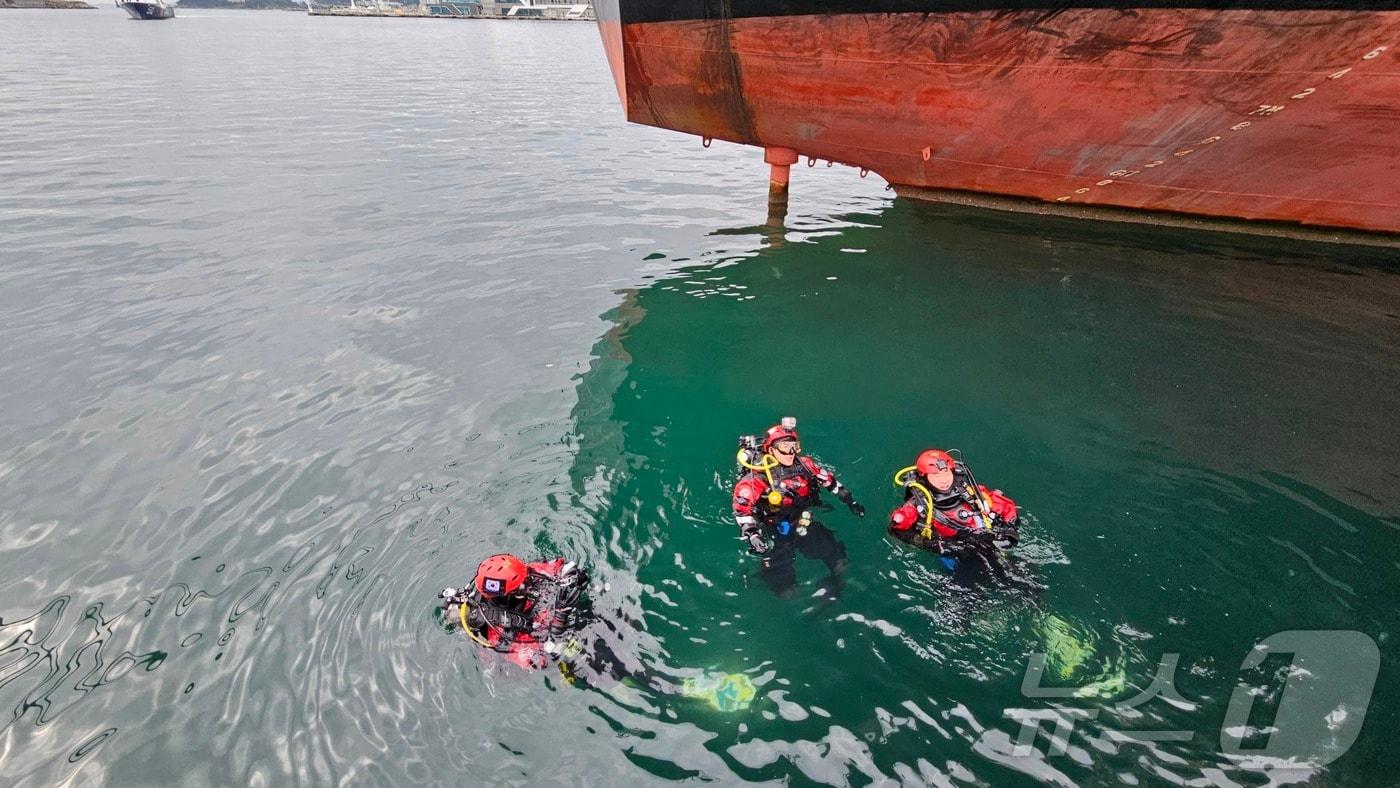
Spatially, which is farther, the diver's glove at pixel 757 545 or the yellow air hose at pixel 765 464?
the yellow air hose at pixel 765 464

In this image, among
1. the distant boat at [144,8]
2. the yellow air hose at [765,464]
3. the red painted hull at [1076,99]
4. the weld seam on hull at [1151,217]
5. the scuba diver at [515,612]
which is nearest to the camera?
the scuba diver at [515,612]

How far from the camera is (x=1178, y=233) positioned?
13.5m

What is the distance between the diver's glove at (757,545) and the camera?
582 cm

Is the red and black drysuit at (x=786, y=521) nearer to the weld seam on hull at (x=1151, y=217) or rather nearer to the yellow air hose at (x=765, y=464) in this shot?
the yellow air hose at (x=765, y=464)

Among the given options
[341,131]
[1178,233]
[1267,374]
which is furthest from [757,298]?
[341,131]

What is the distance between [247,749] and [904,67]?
1174cm

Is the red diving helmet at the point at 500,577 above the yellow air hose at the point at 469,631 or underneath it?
above

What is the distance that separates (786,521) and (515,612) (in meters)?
2.40

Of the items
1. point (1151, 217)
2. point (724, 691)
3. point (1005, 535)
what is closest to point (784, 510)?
point (724, 691)

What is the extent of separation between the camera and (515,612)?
4.99 m

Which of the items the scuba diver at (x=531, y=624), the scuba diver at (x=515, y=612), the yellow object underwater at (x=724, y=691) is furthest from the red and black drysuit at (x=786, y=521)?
the scuba diver at (x=515, y=612)

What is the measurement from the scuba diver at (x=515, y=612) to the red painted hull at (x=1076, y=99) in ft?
32.0

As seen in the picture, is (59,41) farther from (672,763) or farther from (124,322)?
(672,763)

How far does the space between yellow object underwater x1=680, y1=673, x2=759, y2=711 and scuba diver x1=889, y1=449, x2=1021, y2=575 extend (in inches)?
74.3
